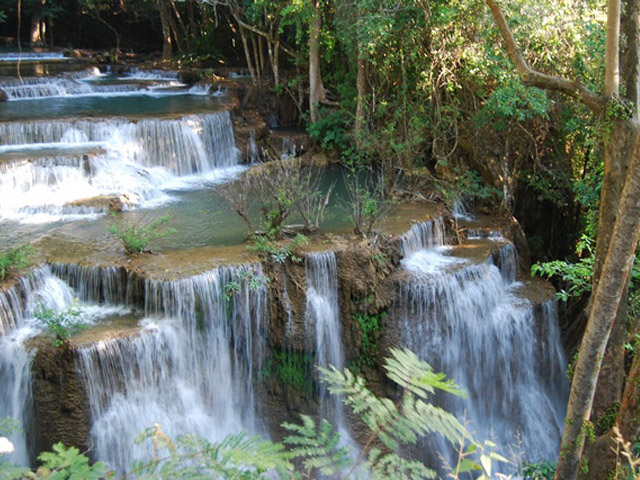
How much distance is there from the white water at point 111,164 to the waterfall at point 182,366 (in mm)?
3509

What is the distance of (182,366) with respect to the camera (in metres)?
7.67

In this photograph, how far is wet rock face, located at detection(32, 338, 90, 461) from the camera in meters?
6.76

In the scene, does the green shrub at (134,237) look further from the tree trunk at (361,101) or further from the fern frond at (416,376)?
the fern frond at (416,376)

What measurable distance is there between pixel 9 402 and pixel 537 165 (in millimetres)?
9023

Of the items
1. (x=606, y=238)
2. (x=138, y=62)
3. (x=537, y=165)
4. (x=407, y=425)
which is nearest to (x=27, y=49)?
(x=138, y=62)

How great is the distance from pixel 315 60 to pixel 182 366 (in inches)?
339

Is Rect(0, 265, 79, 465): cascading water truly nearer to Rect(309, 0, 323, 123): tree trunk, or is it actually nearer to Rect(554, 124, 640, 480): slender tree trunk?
Rect(554, 124, 640, 480): slender tree trunk

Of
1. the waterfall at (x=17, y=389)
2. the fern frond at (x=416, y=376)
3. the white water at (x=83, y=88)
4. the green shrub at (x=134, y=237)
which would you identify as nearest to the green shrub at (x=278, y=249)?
the green shrub at (x=134, y=237)

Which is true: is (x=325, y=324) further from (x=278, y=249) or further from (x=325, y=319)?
(x=278, y=249)

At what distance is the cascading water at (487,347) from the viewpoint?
28.4ft

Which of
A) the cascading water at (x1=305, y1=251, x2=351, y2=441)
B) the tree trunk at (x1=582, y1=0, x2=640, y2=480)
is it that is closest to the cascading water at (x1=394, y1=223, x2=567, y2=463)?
the cascading water at (x1=305, y1=251, x2=351, y2=441)

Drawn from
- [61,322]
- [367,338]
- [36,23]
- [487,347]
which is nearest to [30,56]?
[36,23]

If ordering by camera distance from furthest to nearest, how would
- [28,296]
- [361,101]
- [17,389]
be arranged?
[361,101], [28,296], [17,389]

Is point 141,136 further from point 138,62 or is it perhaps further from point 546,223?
point 138,62
